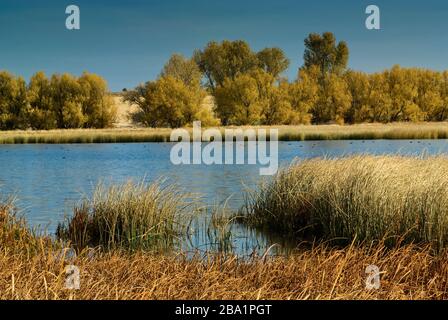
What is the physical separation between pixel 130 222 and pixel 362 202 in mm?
3902

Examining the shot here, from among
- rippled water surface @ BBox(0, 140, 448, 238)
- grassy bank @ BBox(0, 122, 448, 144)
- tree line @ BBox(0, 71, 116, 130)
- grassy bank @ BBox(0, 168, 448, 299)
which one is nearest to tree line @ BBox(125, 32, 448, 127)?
tree line @ BBox(0, 71, 116, 130)

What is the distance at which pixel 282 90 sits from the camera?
200 feet

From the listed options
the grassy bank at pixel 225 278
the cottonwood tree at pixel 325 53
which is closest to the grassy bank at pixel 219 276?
the grassy bank at pixel 225 278

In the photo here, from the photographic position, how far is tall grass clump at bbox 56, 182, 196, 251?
35.6ft

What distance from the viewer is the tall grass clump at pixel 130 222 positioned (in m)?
10.9

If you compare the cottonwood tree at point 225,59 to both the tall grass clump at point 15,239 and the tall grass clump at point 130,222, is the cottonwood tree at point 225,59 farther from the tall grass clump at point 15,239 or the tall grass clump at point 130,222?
the tall grass clump at point 15,239

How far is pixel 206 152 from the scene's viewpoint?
36.1 meters

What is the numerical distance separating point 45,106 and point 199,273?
5547cm

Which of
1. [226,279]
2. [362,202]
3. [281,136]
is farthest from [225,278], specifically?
[281,136]

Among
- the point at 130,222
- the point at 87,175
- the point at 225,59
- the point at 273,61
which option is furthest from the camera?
the point at 273,61

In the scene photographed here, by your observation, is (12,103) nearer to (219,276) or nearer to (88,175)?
(88,175)

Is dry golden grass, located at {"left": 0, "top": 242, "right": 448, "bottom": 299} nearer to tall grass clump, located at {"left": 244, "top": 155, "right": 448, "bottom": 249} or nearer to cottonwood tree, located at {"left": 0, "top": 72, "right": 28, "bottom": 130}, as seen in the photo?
tall grass clump, located at {"left": 244, "top": 155, "right": 448, "bottom": 249}
